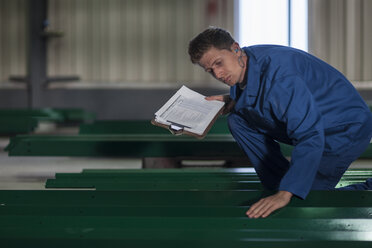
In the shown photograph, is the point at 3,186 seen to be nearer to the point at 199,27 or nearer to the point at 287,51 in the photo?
the point at 287,51

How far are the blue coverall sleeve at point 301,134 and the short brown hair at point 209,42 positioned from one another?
0.22m

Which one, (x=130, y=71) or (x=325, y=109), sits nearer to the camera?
(x=325, y=109)

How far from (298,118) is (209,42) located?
366 millimetres

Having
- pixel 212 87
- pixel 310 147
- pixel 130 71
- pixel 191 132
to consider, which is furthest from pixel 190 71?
pixel 310 147

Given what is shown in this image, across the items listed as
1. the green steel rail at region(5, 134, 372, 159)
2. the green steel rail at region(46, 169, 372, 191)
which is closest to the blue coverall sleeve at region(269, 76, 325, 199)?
the green steel rail at region(46, 169, 372, 191)

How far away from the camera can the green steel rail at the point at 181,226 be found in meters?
1.10

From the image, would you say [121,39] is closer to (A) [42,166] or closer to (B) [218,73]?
(A) [42,166]

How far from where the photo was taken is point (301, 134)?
1.21 meters

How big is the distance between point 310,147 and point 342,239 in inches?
10.3

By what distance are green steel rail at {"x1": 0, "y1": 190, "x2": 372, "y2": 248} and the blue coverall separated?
12 centimetres

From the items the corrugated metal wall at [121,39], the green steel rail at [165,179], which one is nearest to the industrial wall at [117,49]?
the corrugated metal wall at [121,39]

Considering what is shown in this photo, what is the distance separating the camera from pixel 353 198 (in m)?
1.36

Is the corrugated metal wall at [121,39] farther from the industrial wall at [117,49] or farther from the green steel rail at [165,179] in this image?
the green steel rail at [165,179]

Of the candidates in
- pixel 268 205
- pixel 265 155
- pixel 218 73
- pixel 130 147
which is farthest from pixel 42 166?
pixel 268 205
